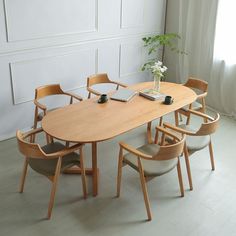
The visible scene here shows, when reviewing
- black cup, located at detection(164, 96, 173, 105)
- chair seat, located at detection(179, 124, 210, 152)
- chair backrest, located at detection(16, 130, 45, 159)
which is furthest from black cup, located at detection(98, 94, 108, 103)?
chair backrest, located at detection(16, 130, 45, 159)

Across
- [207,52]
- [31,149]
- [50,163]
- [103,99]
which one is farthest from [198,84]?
[31,149]

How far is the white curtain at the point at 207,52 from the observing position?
15.0 ft

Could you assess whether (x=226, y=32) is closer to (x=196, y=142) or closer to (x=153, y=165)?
(x=196, y=142)

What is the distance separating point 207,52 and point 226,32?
40cm

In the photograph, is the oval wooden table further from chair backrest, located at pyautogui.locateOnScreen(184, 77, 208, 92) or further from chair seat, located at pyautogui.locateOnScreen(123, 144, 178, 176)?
chair backrest, located at pyautogui.locateOnScreen(184, 77, 208, 92)

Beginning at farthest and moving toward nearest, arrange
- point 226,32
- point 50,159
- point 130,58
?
point 130,58
point 226,32
point 50,159

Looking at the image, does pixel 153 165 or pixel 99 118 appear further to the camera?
pixel 99 118

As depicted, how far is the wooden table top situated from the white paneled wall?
3.06 feet

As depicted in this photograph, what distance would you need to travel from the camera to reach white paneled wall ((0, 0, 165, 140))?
3.64m

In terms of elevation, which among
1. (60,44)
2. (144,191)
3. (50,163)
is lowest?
(144,191)

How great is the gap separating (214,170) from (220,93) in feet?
5.44

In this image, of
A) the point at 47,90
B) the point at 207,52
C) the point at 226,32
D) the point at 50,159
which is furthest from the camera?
the point at 207,52

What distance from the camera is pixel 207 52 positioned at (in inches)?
188

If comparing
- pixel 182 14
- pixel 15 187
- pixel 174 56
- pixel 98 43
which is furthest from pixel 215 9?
pixel 15 187
